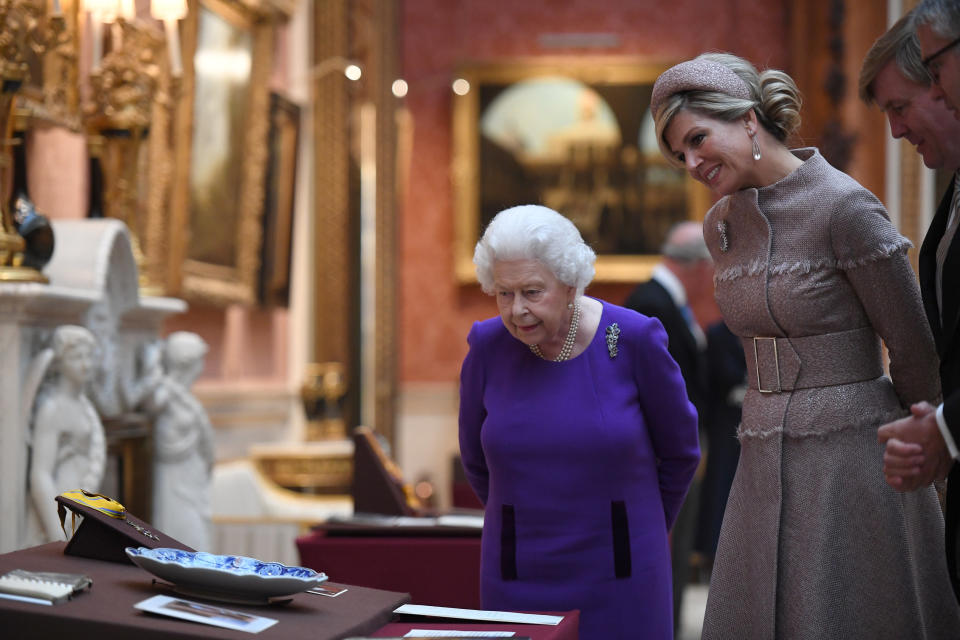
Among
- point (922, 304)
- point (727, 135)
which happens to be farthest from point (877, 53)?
point (922, 304)

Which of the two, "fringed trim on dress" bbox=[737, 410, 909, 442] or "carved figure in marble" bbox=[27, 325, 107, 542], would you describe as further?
"carved figure in marble" bbox=[27, 325, 107, 542]

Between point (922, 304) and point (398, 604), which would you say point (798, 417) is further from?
point (398, 604)

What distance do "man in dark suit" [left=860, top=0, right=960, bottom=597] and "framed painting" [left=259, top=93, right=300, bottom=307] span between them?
5919 millimetres

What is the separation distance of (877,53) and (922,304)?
0.53m

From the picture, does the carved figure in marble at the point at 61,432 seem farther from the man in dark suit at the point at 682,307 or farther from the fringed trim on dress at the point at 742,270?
the man in dark suit at the point at 682,307

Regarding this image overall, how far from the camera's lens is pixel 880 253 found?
2498 mm

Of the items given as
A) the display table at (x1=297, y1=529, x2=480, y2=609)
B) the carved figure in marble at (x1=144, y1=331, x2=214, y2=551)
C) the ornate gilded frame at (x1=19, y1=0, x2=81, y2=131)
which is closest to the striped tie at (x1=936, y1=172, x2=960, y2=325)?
the display table at (x1=297, y1=529, x2=480, y2=609)

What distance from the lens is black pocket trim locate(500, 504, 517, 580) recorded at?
2986 millimetres

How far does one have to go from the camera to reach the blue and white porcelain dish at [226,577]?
7.25 feet

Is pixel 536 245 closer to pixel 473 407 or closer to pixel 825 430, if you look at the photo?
pixel 473 407

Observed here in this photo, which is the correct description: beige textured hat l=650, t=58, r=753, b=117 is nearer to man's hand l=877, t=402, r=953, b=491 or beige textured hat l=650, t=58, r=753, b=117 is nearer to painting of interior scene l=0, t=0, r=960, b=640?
painting of interior scene l=0, t=0, r=960, b=640

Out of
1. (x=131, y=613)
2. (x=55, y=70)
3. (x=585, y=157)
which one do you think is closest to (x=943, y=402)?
(x=131, y=613)

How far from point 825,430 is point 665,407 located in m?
0.63

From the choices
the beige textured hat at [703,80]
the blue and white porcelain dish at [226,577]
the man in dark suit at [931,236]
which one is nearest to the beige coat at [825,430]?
the man in dark suit at [931,236]
